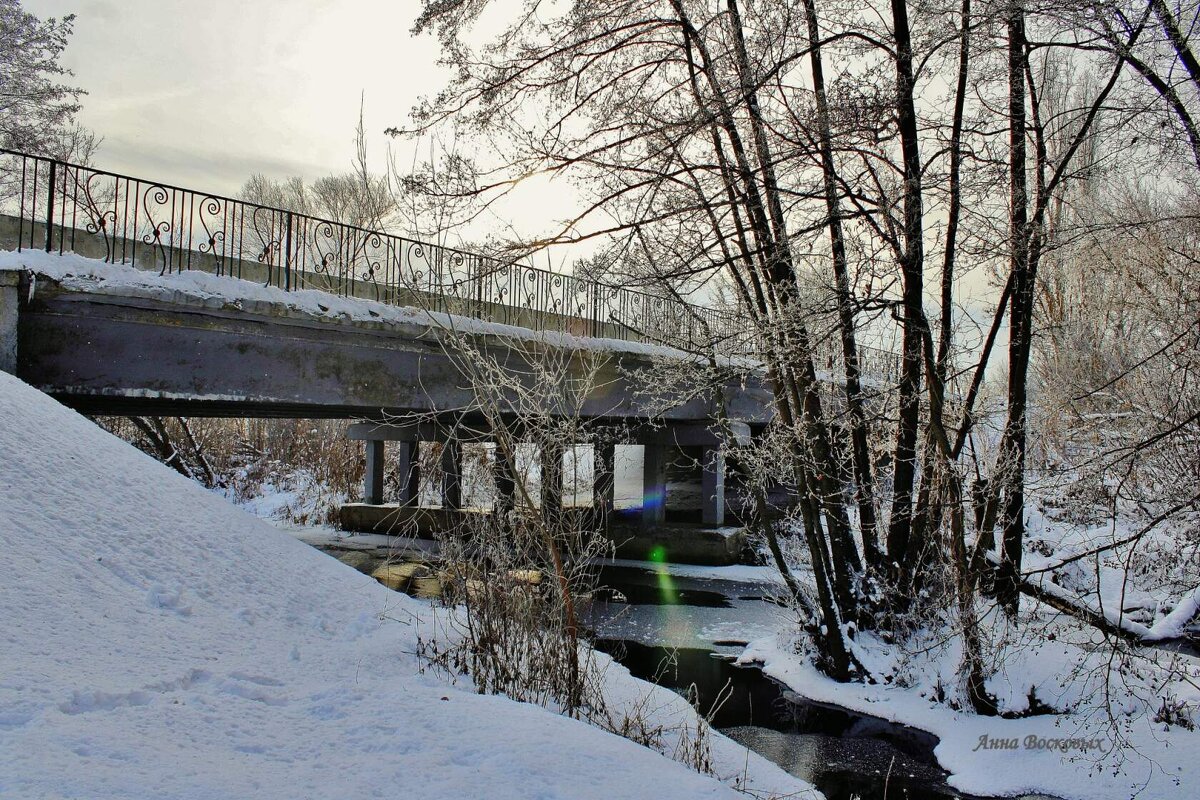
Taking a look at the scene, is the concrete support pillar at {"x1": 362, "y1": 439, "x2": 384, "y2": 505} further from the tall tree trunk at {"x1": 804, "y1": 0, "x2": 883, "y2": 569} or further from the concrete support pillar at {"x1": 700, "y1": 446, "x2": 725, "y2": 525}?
the tall tree trunk at {"x1": 804, "y1": 0, "x2": 883, "y2": 569}

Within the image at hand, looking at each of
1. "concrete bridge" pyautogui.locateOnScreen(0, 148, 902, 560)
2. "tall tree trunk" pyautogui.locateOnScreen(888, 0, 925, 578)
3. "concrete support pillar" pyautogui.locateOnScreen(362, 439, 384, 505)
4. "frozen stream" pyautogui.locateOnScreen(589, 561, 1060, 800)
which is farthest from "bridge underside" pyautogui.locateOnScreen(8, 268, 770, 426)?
"concrete support pillar" pyautogui.locateOnScreen(362, 439, 384, 505)

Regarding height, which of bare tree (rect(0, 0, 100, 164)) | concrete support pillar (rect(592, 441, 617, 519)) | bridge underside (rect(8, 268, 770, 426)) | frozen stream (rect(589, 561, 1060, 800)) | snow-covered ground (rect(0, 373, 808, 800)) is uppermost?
bare tree (rect(0, 0, 100, 164))

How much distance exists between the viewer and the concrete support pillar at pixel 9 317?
7.95 meters

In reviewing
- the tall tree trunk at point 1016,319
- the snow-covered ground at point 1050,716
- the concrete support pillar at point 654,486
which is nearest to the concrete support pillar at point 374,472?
the concrete support pillar at point 654,486

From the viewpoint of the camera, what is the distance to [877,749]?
303 inches

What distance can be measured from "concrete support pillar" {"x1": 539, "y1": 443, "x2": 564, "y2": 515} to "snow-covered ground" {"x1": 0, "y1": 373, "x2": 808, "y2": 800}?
1405mm

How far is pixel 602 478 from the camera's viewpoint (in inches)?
677

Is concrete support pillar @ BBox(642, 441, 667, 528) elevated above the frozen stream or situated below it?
above

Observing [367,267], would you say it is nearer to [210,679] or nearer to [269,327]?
Answer: [269,327]

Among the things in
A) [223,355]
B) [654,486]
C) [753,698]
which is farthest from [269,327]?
[654,486]

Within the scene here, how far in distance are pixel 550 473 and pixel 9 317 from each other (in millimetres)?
5915

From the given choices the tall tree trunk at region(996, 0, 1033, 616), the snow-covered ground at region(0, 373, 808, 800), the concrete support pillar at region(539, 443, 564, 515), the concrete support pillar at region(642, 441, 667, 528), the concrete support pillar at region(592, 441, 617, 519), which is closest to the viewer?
the snow-covered ground at region(0, 373, 808, 800)

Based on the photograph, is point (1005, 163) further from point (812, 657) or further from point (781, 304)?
point (812, 657)

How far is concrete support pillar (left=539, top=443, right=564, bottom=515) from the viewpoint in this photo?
6.32 meters
